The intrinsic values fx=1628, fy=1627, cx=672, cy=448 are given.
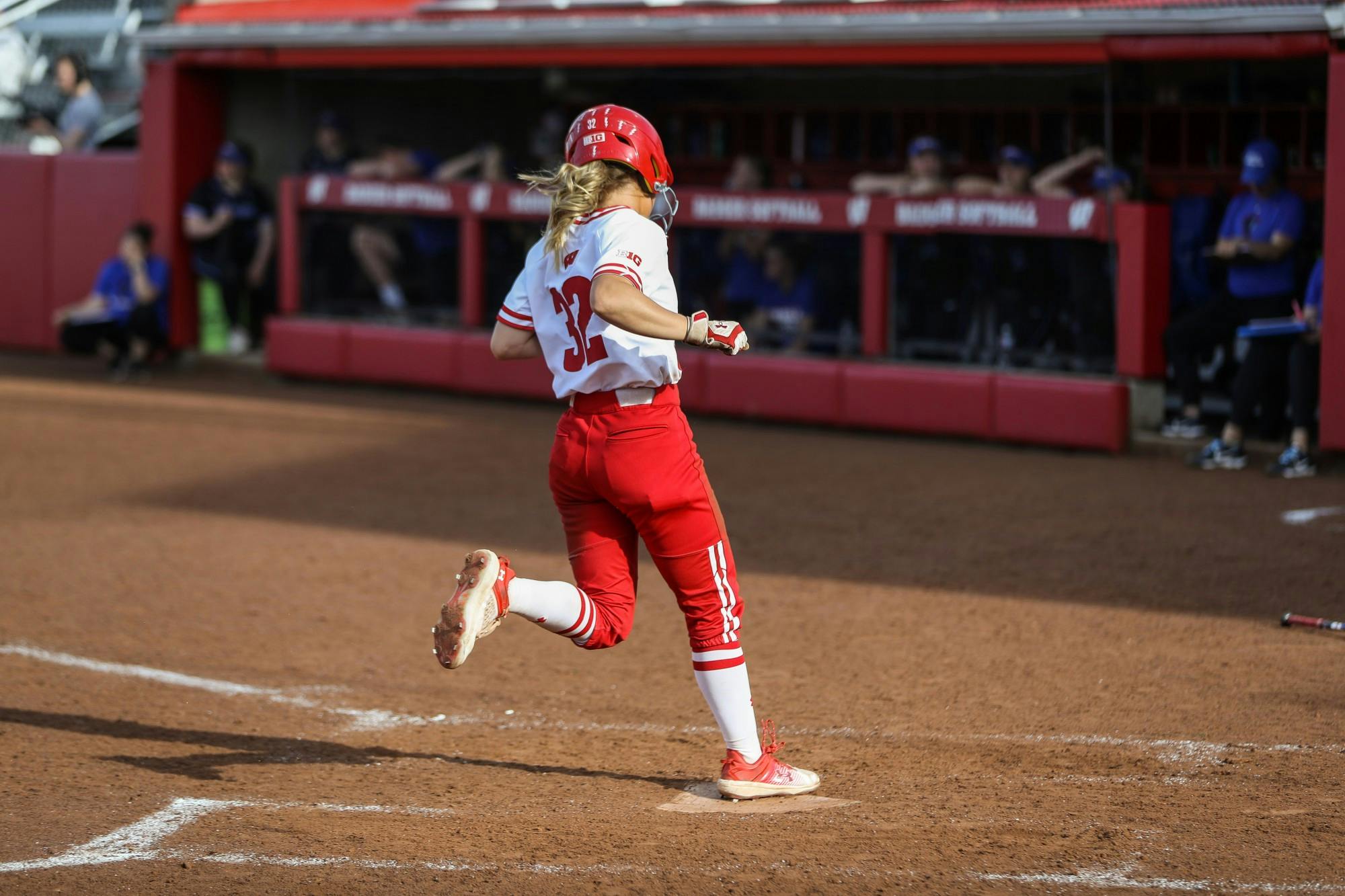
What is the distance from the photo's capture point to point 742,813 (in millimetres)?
4168

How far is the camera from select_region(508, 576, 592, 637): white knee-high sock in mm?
4156

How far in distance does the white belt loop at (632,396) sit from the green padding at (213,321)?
10.8 m

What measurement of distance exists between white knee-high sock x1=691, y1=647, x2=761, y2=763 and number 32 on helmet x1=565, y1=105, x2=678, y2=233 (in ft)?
3.71

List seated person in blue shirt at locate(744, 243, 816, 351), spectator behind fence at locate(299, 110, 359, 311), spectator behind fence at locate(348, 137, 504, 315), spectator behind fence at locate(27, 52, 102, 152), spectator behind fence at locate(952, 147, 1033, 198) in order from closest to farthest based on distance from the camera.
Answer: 1. spectator behind fence at locate(952, 147, 1033, 198)
2. seated person in blue shirt at locate(744, 243, 816, 351)
3. spectator behind fence at locate(348, 137, 504, 315)
4. spectator behind fence at locate(299, 110, 359, 311)
5. spectator behind fence at locate(27, 52, 102, 152)

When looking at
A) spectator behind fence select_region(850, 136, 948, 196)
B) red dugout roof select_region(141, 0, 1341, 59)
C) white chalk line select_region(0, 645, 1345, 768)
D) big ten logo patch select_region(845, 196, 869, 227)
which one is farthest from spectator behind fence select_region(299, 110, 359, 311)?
white chalk line select_region(0, 645, 1345, 768)

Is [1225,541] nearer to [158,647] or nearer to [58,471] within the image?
[158,647]

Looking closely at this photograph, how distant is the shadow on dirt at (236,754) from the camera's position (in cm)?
461

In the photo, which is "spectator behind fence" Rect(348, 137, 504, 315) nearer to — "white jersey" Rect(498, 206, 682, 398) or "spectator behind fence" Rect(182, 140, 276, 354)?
"spectator behind fence" Rect(182, 140, 276, 354)

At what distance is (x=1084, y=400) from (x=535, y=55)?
192 inches

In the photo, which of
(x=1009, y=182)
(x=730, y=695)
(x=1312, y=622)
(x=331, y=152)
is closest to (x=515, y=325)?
(x=730, y=695)

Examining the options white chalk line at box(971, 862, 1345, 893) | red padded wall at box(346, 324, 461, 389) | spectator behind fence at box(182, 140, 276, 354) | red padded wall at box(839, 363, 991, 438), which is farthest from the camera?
spectator behind fence at box(182, 140, 276, 354)

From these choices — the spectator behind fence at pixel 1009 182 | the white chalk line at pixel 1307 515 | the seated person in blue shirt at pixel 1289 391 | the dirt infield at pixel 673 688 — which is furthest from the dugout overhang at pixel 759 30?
the white chalk line at pixel 1307 515

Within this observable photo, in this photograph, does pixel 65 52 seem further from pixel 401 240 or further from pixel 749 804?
pixel 749 804

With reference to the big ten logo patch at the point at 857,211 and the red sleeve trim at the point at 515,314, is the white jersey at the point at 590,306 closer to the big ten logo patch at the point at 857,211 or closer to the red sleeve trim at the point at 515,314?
the red sleeve trim at the point at 515,314
